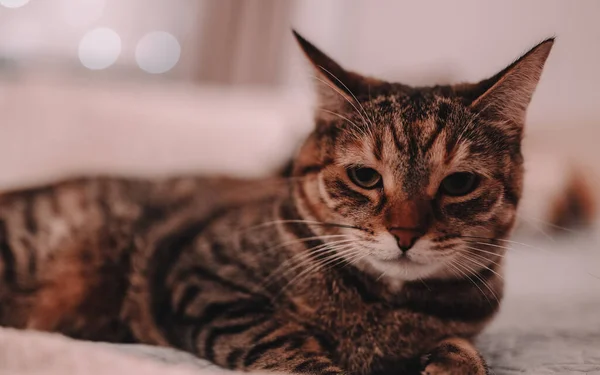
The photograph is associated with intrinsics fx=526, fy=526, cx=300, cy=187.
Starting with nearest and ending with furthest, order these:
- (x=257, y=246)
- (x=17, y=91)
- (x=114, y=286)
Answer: (x=257, y=246), (x=114, y=286), (x=17, y=91)

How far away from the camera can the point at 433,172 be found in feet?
1.97

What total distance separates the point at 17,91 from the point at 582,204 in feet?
5.20

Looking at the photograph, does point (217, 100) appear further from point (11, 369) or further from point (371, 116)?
point (11, 369)

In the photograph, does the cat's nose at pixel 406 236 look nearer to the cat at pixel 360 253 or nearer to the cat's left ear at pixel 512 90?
the cat at pixel 360 253

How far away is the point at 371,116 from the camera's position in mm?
662

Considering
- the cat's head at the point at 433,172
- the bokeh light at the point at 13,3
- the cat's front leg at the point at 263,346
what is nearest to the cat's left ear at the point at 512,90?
the cat's head at the point at 433,172

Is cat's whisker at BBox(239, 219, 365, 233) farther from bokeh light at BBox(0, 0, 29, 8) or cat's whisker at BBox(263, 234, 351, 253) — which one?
bokeh light at BBox(0, 0, 29, 8)

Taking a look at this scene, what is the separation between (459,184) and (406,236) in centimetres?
9

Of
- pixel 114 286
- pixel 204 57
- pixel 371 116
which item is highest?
pixel 204 57

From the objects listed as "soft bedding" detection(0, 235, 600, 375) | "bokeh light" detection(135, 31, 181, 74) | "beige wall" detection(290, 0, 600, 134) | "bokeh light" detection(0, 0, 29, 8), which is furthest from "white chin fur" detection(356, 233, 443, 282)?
"bokeh light" detection(0, 0, 29, 8)

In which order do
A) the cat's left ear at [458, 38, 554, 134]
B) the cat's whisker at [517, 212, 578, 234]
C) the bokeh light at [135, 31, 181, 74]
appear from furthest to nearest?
1. the bokeh light at [135, 31, 181, 74]
2. the cat's whisker at [517, 212, 578, 234]
3. the cat's left ear at [458, 38, 554, 134]

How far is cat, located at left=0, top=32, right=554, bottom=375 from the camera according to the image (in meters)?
0.61

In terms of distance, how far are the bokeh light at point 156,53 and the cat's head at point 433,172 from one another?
1.64 metres

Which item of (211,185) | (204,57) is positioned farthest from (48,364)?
(204,57)
